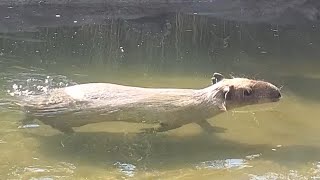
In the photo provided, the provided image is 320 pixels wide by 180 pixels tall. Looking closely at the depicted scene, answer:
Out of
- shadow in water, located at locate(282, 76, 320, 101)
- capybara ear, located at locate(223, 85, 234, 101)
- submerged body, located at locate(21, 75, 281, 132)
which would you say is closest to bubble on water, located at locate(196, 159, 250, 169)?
submerged body, located at locate(21, 75, 281, 132)

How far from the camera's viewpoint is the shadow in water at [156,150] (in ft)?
16.6

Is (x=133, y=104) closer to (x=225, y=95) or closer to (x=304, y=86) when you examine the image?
(x=225, y=95)

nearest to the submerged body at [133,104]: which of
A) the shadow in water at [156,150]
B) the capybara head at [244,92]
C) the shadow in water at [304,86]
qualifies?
the capybara head at [244,92]

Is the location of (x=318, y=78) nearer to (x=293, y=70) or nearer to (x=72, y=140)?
(x=293, y=70)

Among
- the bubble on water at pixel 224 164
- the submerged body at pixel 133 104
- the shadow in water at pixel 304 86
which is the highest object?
the submerged body at pixel 133 104

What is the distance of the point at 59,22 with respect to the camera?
11.0m

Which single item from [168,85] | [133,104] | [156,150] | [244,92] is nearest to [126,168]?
[156,150]

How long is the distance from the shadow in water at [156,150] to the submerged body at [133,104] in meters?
0.16

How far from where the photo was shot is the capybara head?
5.54 metres

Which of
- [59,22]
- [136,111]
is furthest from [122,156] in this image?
[59,22]

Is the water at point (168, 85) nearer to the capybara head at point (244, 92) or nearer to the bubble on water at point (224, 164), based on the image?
the bubble on water at point (224, 164)

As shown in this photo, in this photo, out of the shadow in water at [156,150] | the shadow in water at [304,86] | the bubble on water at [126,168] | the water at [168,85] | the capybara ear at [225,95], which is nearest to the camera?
the bubble on water at [126,168]

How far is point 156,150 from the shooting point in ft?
17.4

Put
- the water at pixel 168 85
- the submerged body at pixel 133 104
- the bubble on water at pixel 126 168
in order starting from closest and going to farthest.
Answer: the bubble on water at pixel 126 168
the water at pixel 168 85
the submerged body at pixel 133 104
